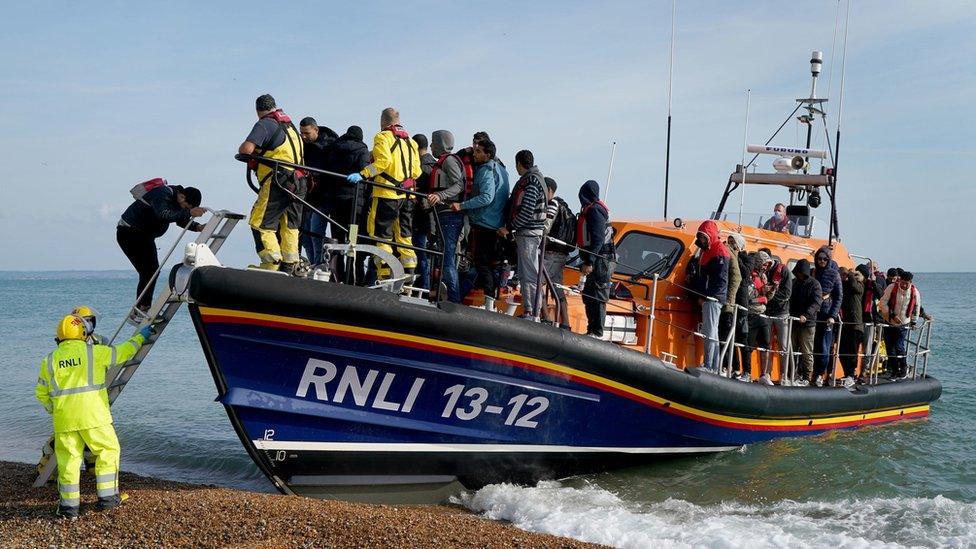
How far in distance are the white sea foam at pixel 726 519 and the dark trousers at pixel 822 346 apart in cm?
227

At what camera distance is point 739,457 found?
771 centimetres

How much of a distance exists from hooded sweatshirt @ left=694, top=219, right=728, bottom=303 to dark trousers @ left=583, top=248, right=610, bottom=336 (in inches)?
49.6

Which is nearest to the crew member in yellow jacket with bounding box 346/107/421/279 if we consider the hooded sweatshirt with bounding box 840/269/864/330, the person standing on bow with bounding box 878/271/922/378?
the hooded sweatshirt with bounding box 840/269/864/330

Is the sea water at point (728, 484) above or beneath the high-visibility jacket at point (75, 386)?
beneath

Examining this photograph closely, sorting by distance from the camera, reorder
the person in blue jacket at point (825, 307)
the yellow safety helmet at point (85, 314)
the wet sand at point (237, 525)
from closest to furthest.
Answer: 1. the wet sand at point (237, 525)
2. the yellow safety helmet at point (85, 314)
3. the person in blue jacket at point (825, 307)

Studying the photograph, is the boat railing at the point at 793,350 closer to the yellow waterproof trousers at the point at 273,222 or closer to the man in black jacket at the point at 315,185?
the man in black jacket at the point at 315,185

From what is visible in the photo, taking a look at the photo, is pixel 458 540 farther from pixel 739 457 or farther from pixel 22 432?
pixel 22 432

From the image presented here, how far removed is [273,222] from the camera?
558 cm

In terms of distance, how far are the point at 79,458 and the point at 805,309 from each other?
258 inches

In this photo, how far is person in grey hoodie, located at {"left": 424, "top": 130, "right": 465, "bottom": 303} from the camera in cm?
612

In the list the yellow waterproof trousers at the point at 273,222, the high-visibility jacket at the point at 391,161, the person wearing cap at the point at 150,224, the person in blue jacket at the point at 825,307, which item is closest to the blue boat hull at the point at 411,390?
the yellow waterproof trousers at the point at 273,222

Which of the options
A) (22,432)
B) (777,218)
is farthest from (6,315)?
(777,218)

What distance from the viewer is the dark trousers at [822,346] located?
29.3 feet

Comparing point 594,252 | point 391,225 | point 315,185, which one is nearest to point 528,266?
point 594,252
